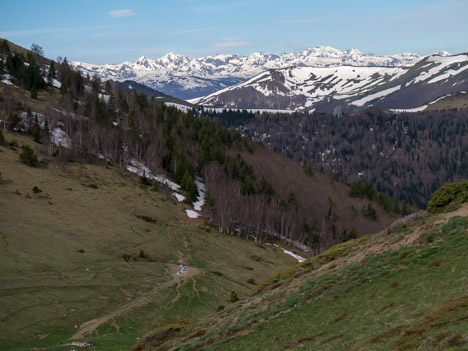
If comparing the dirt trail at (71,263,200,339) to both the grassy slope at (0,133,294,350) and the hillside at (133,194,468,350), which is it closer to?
the grassy slope at (0,133,294,350)

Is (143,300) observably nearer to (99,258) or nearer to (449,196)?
(99,258)

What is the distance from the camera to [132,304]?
162 ft

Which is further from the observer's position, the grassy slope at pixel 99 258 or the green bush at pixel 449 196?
the grassy slope at pixel 99 258

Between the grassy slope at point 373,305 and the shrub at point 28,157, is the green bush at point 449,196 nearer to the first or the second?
the grassy slope at point 373,305

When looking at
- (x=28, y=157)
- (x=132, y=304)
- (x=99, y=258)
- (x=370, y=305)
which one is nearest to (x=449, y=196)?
(x=370, y=305)

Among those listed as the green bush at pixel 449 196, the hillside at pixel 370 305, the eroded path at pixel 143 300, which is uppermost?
the green bush at pixel 449 196

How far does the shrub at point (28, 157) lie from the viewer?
330 ft

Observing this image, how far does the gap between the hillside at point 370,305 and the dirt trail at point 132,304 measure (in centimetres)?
1018

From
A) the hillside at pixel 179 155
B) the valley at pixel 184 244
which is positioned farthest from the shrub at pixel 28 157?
the hillside at pixel 179 155

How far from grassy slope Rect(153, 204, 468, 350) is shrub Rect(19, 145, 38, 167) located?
81289 mm

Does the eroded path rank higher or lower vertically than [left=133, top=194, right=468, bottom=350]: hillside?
lower

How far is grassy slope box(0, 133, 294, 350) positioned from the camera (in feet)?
142

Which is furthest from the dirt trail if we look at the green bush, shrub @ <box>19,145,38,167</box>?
shrub @ <box>19,145,38,167</box>

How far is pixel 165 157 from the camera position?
148m
